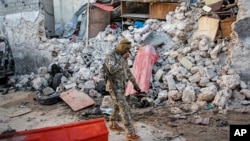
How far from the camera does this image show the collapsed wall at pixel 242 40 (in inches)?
323

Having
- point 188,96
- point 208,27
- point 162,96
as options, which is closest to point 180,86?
point 188,96

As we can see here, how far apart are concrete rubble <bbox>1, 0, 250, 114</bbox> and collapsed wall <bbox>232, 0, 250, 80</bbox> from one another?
19cm

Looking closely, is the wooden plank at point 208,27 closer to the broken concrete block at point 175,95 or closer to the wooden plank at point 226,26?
the wooden plank at point 226,26

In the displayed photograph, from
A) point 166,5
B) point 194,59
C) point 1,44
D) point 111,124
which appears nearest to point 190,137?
point 111,124

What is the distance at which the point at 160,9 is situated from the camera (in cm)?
1048

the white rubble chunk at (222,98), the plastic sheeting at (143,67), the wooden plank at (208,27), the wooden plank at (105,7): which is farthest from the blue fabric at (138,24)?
the white rubble chunk at (222,98)

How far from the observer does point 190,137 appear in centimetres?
641

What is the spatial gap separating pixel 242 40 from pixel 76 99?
4.34 metres

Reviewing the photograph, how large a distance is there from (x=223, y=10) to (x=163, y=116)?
11.8 feet

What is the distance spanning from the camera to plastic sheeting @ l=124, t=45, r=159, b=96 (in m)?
8.45

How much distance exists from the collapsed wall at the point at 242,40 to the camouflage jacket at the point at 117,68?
3450 mm

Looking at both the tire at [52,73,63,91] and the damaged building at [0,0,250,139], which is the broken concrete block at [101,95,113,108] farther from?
the tire at [52,73,63,91]

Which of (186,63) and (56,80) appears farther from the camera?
(56,80)

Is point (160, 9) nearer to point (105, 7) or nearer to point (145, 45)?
point (145, 45)
